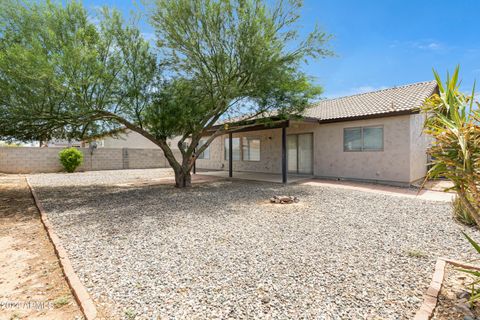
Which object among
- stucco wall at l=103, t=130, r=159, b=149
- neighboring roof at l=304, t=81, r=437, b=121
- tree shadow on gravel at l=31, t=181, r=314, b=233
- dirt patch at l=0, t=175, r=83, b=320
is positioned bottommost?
dirt patch at l=0, t=175, r=83, b=320

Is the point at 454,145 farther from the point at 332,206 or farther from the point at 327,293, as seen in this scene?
the point at 332,206

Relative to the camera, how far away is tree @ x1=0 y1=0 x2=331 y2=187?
7117 millimetres

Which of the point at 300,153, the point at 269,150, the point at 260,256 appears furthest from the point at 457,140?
the point at 269,150

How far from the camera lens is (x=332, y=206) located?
710 centimetres

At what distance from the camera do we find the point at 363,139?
11.4 meters

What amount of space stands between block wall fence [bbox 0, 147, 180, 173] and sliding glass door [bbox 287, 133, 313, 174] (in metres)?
13.8

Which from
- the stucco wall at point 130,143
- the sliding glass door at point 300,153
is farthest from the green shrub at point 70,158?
the sliding glass door at point 300,153

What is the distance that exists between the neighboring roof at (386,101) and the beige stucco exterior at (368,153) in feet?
1.29

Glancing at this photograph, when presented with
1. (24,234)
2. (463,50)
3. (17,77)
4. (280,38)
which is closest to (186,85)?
(280,38)

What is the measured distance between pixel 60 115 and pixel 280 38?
26.4 feet

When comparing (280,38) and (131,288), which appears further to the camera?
(280,38)

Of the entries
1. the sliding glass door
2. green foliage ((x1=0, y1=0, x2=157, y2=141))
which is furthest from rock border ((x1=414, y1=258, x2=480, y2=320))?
the sliding glass door

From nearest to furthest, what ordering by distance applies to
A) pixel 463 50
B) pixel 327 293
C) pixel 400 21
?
pixel 327 293, pixel 400 21, pixel 463 50

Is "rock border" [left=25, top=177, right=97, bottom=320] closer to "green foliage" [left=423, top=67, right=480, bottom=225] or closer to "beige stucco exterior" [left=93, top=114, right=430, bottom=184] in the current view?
"green foliage" [left=423, top=67, right=480, bottom=225]
